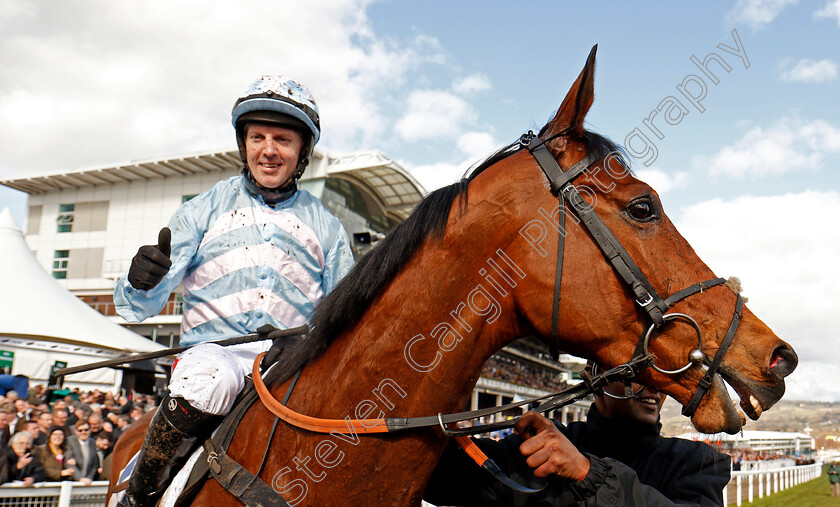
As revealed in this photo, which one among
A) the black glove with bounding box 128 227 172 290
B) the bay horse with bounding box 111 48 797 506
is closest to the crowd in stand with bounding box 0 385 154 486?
the black glove with bounding box 128 227 172 290

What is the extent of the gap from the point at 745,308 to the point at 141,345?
13022mm

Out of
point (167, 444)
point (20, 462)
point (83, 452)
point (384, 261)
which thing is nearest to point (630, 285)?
point (384, 261)

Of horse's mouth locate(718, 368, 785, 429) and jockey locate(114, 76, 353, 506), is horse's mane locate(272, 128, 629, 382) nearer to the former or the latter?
jockey locate(114, 76, 353, 506)

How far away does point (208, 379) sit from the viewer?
6.03ft

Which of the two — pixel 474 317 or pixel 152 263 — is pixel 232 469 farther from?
pixel 474 317

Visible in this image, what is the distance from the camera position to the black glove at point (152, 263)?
1957mm

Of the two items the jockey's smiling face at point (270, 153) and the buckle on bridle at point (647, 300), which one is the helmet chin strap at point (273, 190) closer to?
the jockey's smiling face at point (270, 153)

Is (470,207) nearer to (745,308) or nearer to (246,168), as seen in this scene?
(745,308)

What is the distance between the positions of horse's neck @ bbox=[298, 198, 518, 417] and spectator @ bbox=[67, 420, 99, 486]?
5.88 m

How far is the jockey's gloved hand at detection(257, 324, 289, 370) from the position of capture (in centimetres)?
205

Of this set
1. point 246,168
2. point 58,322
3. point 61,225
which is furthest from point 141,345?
point 61,225

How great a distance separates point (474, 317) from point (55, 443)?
6.26 m

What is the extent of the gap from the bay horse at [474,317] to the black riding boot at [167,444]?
0.15 meters

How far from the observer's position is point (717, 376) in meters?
1.59
